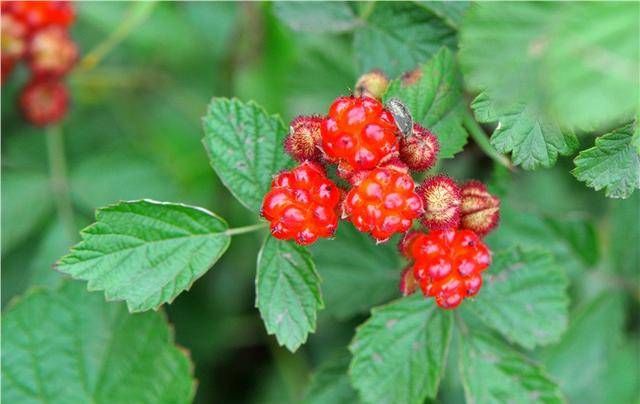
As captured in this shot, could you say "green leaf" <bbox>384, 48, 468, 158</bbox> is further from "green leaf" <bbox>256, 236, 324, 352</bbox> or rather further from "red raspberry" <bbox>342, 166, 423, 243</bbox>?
"green leaf" <bbox>256, 236, 324, 352</bbox>

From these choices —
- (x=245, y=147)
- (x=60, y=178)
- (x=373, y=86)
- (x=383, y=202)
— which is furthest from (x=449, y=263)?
(x=60, y=178)

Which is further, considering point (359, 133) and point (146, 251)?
point (146, 251)

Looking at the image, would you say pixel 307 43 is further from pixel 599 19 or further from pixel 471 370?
pixel 599 19

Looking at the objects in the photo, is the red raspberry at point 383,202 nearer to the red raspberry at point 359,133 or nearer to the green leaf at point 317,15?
Result: the red raspberry at point 359,133

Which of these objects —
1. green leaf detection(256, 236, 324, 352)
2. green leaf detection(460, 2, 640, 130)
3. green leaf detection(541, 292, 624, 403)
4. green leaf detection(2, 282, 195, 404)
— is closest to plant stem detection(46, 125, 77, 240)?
green leaf detection(2, 282, 195, 404)

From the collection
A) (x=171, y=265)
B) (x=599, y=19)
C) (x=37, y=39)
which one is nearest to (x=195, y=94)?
(x=37, y=39)

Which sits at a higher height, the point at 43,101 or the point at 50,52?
the point at 50,52

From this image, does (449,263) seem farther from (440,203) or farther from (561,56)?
(561,56)
